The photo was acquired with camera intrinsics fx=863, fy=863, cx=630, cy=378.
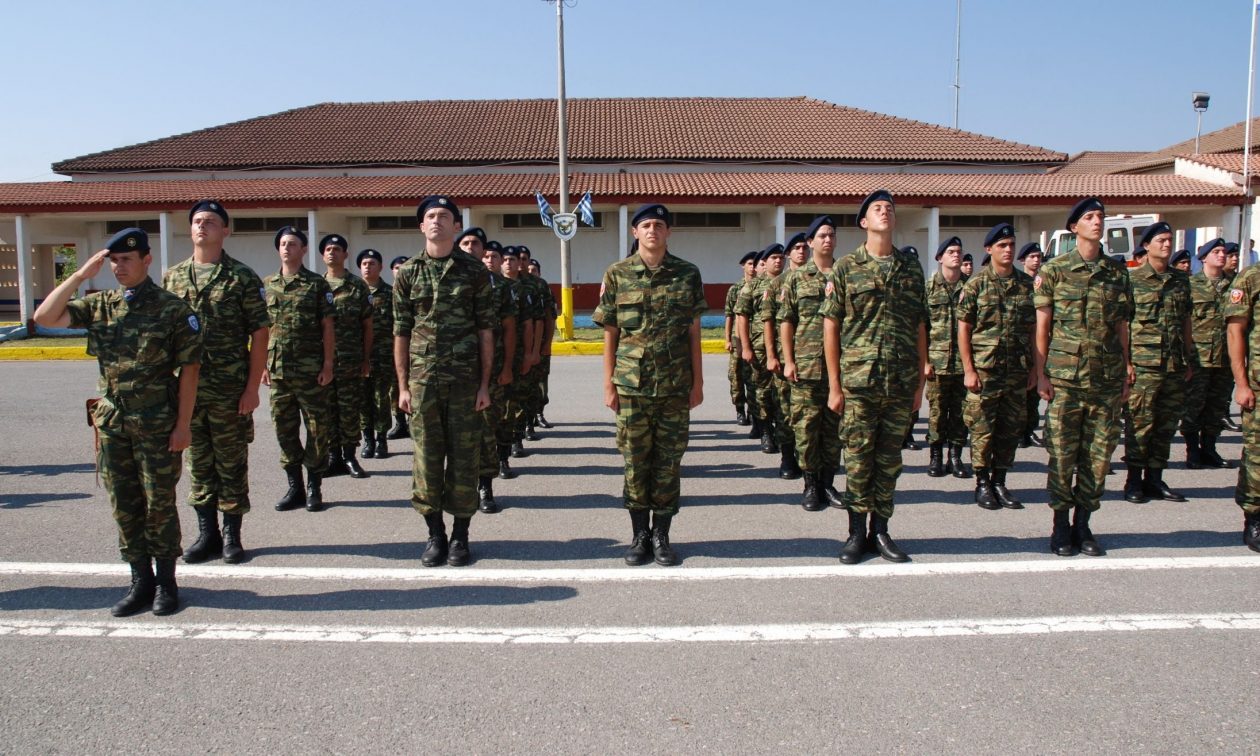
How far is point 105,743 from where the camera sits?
292 cm

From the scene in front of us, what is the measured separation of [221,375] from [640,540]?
8.41 ft

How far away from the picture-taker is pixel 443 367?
478cm

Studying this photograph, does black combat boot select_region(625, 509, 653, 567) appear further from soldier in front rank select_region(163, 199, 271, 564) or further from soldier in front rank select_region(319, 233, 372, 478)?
soldier in front rank select_region(319, 233, 372, 478)

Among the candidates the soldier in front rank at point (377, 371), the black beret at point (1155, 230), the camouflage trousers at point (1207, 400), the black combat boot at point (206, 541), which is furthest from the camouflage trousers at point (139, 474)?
the camouflage trousers at point (1207, 400)

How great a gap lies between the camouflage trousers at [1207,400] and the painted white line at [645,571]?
2.98m

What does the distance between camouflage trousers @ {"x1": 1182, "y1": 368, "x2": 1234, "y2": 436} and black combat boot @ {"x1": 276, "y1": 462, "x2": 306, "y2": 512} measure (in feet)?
23.6

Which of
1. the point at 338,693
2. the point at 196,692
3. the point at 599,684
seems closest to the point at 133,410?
the point at 196,692

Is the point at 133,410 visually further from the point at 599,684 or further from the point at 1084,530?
the point at 1084,530

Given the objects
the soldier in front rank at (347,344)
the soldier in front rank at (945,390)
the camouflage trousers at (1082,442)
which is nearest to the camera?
the camouflage trousers at (1082,442)

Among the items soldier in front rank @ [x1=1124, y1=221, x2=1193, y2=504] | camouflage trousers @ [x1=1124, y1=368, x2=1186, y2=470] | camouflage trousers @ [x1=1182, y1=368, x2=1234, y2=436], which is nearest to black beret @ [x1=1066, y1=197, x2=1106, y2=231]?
soldier in front rank @ [x1=1124, y1=221, x2=1193, y2=504]

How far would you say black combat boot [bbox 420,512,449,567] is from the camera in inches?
190

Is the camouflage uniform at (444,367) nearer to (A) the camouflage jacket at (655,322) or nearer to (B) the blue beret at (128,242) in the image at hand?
(A) the camouflage jacket at (655,322)

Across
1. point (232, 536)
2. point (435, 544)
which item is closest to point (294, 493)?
point (232, 536)

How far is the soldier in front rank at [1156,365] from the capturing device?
6.25 metres
